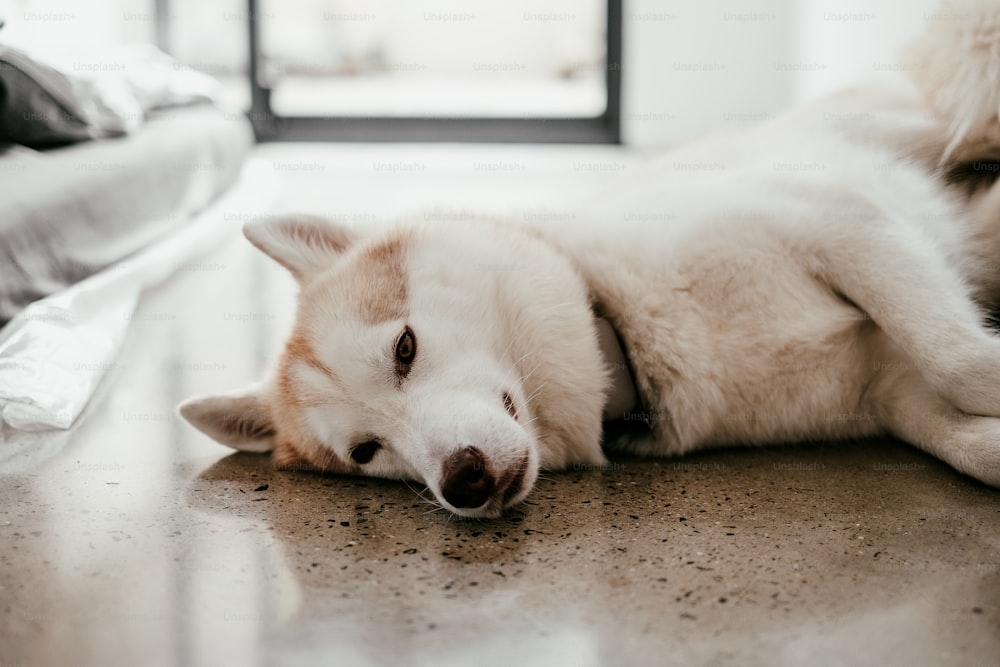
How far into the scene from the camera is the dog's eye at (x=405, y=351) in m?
1.52

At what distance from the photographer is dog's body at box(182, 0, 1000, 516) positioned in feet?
4.92

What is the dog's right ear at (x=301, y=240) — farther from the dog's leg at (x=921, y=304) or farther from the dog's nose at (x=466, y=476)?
the dog's leg at (x=921, y=304)

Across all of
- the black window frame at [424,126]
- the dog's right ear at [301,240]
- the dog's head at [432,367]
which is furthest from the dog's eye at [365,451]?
the black window frame at [424,126]

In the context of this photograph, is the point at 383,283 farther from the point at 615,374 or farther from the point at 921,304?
the point at 921,304

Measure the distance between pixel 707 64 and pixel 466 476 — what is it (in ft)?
17.2

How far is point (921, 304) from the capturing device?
60.5 inches

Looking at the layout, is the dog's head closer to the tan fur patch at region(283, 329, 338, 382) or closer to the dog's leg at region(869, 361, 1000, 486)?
the tan fur patch at region(283, 329, 338, 382)

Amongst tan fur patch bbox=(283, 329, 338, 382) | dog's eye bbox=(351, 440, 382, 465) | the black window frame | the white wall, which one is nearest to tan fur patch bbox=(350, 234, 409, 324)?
tan fur patch bbox=(283, 329, 338, 382)

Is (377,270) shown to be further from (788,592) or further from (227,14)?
(227,14)

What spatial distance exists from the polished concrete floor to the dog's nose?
89mm

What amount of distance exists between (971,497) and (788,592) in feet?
1.59

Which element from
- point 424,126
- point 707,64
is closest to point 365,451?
point 707,64

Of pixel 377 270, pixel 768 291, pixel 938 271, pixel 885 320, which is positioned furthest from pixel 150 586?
pixel 938 271

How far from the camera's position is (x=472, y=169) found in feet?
18.7
